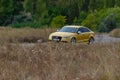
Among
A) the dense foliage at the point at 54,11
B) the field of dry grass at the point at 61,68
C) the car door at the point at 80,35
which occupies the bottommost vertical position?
the dense foliage at the point at 54,11

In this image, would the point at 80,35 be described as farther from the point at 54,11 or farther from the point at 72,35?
the point at 54,11

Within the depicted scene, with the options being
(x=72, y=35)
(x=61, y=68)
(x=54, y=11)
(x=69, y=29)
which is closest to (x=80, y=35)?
(x=69, y=29)

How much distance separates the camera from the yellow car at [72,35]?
92.9 ft

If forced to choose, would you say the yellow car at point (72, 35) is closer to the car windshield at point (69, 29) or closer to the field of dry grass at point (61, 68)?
the car windshield at point (69, 29)

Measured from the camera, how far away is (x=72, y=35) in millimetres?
29062

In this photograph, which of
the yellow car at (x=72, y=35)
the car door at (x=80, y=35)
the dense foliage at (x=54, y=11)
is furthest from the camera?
the dense foliage at (x=54, y=11)

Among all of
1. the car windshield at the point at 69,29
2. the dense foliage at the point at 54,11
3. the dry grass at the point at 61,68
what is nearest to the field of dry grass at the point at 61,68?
the dry grass at the point at 61,68

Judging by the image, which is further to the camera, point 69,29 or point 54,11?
point 54,11

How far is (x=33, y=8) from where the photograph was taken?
74438 millimetres

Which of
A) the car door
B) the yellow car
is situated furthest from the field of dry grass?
the car door

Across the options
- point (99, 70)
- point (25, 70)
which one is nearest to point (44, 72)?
point (25, 70)

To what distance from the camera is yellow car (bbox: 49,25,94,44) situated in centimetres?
2833

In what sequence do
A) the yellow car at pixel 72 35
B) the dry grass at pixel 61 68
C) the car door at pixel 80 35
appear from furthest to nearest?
the car door at pixel 80 35
the yellow car at pixel 72 35
the dry grass at pixel 61 68

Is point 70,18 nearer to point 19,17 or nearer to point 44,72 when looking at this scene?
point 19,17
